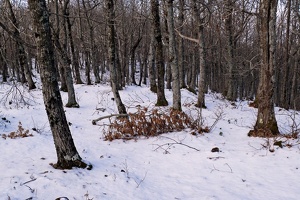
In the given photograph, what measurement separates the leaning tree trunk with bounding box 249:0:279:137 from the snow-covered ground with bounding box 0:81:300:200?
21.0 inches

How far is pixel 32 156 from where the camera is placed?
18.4 feet

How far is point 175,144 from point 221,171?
183 centimetres

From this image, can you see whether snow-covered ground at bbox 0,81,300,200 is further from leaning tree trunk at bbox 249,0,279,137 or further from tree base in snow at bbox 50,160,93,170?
leaning tree trunk at bbox 249,0,279,137

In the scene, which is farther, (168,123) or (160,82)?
(160,82)

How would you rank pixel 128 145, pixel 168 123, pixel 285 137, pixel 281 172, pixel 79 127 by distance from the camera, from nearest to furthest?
pixel 281 172
pixel 285 137
pixel 128 145
pixel 168 123
pixel 79 127

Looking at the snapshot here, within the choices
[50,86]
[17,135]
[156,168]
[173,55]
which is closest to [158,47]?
[173,55]

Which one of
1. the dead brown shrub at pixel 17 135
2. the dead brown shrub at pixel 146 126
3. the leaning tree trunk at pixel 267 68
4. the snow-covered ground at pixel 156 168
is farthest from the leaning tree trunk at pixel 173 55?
the dead brown shrub at pixel 17 135

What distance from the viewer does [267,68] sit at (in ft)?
22.1

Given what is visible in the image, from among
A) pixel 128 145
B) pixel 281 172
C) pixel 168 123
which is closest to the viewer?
pixel 281 172

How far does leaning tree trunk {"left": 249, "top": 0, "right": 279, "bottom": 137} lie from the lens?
6637 millimetres

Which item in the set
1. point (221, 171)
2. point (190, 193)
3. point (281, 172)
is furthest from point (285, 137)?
point (190, 193)

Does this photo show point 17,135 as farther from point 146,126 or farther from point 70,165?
point 146,126

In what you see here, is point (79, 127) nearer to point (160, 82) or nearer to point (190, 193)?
point (160, 82)

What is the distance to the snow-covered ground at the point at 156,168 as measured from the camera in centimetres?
409
